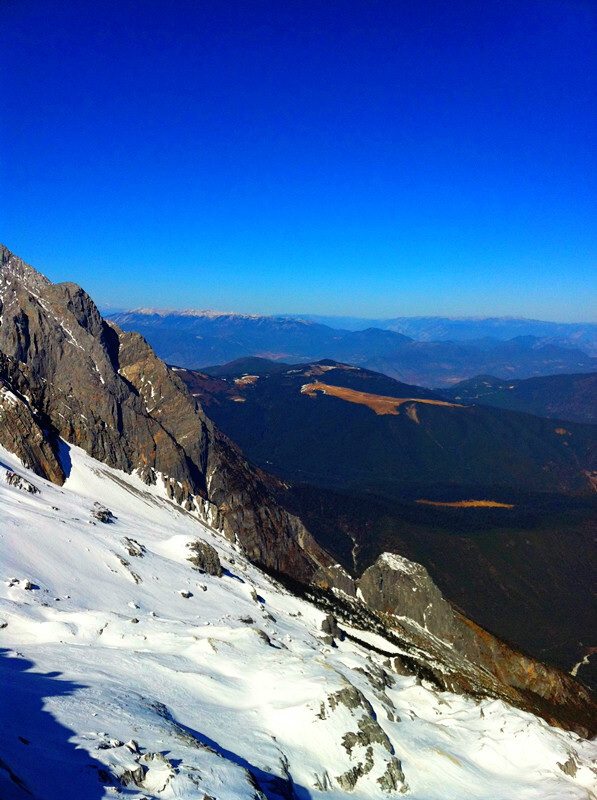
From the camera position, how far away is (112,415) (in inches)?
4412

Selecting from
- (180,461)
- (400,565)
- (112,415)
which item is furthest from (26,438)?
(400,565)

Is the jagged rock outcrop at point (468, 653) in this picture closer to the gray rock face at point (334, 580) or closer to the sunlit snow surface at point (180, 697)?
the gray rock face at point (334, 580)


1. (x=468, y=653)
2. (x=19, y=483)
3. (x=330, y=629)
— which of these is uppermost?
(x=19, y=483)

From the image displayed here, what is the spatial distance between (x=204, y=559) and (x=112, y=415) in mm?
48651

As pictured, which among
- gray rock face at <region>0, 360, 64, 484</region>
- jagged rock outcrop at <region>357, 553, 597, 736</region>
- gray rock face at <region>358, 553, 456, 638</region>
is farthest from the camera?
gray rock face at <region>358, 553, 456, 638</region>

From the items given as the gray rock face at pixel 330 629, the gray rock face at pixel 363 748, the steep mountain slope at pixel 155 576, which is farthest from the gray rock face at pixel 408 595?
the gray rock face at pixel 363 748

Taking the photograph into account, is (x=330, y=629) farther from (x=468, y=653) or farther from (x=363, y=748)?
(x=468, y=653)

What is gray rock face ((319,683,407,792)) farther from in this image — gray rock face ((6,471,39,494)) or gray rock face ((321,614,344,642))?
gray rock face ((6,471,39,494))

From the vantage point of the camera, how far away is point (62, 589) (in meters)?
48.8

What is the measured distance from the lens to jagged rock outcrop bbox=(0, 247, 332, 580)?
308ft

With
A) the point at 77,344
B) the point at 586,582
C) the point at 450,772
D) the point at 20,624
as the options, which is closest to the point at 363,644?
the point at 450,772

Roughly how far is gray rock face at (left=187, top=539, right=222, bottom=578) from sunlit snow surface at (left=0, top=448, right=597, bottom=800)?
1596mm

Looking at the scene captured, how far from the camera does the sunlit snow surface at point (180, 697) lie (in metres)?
24.4

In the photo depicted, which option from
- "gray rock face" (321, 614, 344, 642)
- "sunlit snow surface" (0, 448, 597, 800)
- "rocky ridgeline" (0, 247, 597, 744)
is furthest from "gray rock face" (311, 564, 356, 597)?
"sunlit snow surface" (0, 448, 597, 800)
